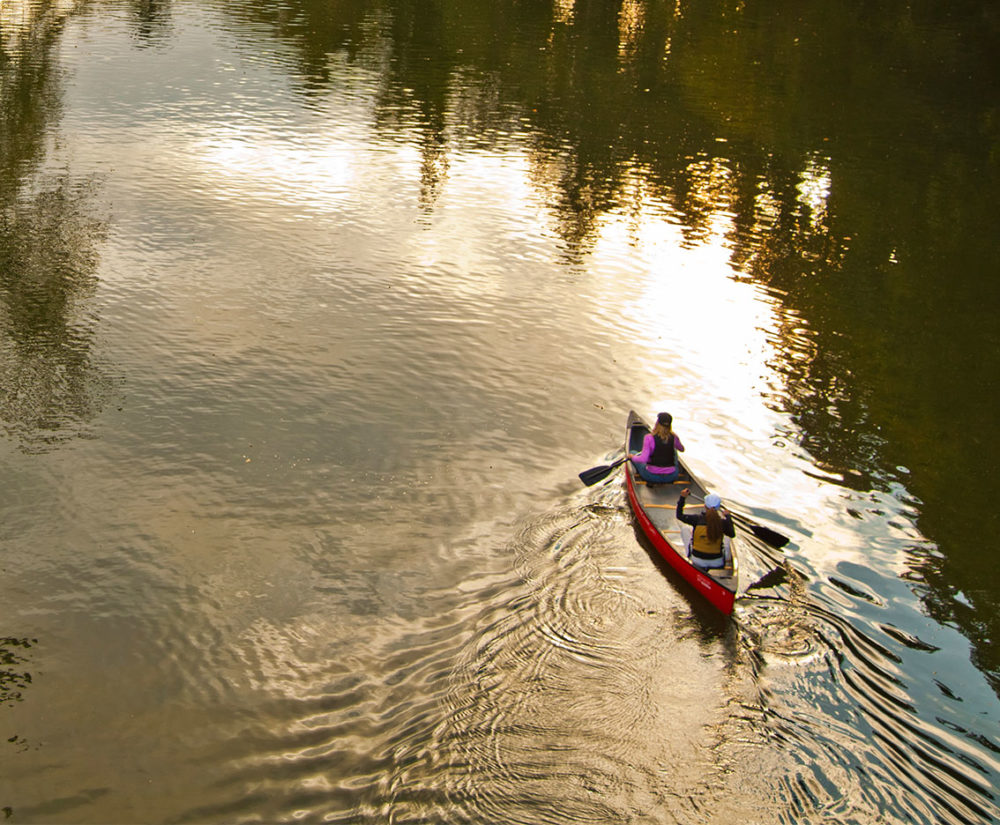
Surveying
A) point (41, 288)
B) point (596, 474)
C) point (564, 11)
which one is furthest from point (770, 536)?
point (564, 11)

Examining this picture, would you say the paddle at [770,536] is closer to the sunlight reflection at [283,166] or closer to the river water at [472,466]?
the river water at [472,466]

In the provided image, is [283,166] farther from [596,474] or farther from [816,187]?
[596,474]

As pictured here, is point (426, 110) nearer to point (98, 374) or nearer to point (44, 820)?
point (98, 374)

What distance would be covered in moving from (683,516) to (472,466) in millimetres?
5159

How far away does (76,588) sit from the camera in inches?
646

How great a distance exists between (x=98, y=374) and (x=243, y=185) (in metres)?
15.7

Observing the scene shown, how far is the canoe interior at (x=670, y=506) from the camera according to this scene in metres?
16.9

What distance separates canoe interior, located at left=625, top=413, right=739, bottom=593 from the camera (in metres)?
16.9

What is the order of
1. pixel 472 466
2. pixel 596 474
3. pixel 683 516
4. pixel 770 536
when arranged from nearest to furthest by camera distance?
1. pixel 683 516
2. pixel 770 536
3. pixel 596 474
4. pixel 472 466

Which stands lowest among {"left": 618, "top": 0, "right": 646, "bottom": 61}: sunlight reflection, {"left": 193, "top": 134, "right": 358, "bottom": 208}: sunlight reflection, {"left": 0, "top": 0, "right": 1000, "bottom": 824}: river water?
{"left": 0, "top": 0, "right": 1000, "bottom": 824}: river water

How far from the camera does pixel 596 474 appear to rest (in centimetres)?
1992

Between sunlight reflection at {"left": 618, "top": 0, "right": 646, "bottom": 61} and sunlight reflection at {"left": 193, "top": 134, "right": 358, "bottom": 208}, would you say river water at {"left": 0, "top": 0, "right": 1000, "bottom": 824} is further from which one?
sunlight reflection at {"left": 618, "top": 0, "right": 646, "bottom": 61}

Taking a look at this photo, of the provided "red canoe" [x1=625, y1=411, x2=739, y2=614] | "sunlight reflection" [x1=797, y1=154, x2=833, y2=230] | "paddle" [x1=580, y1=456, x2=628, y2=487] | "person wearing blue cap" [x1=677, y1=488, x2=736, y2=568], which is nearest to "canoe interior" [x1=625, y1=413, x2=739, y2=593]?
"red canoe" [x1=625, y1=411, x2=739, y2=614]

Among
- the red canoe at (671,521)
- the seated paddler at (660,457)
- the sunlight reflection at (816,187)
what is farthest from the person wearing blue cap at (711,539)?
the sunlight reflection at (816,187)
